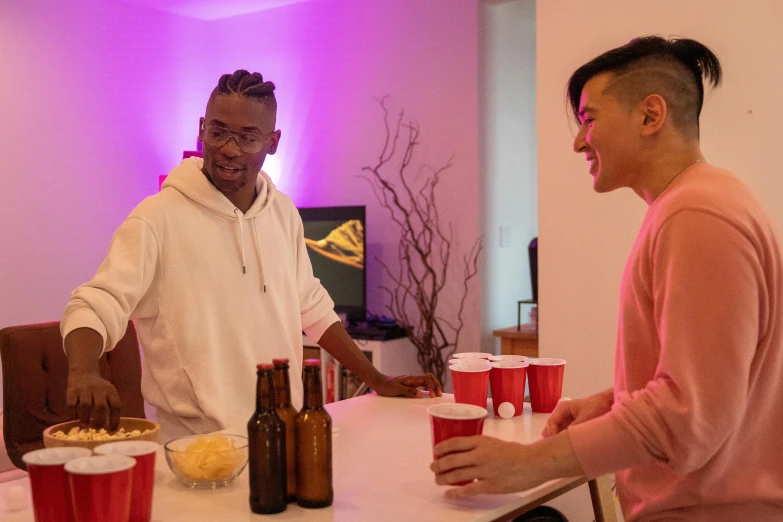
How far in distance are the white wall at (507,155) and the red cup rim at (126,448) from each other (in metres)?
3.71

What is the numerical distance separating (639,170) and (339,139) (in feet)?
13.7

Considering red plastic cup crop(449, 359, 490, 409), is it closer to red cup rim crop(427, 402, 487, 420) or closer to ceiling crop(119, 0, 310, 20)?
red cup rim crop(427, 402, 487, 420)

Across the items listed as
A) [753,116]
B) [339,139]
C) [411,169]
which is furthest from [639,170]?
[339,139]

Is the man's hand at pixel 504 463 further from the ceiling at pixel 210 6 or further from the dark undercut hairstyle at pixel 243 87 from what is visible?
the ceiling at pixel 210 6

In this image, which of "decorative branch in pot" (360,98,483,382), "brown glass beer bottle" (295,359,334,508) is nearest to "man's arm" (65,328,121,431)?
"brown glass beer bottle" (295,359,334,508)

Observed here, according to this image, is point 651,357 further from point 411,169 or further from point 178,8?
point 178,8

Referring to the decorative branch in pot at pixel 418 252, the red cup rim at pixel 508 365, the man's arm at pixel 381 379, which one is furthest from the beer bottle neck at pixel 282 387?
the decorative branch in pot at pixel 418 252

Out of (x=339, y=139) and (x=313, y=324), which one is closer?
(x=313, y=324)

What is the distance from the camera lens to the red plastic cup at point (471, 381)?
1.69 metres

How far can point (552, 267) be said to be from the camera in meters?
3.15

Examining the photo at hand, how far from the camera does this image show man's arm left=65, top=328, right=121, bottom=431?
4.11 ft

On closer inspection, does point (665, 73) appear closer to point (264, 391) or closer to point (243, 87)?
point (264, 391)

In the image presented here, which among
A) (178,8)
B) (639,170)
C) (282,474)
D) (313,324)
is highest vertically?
(178,8)

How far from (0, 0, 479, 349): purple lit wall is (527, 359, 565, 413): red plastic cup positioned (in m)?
2.92
